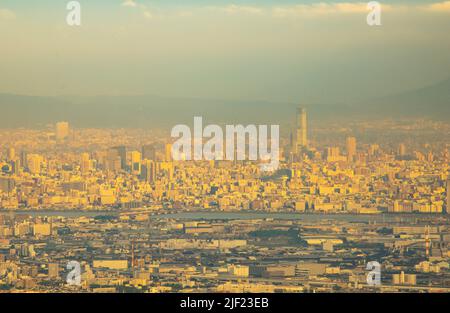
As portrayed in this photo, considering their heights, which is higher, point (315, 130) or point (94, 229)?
point (315, 130)

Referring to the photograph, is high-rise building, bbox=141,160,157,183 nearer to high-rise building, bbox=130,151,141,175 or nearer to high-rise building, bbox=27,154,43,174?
high-rise building, bbox=130,151,141,175

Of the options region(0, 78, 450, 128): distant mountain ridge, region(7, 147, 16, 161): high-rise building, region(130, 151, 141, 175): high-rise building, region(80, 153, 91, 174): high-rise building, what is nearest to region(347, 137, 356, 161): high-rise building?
region(0, 78, 450, 128): distant mountain ridge

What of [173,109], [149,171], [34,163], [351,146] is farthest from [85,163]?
[351,146]

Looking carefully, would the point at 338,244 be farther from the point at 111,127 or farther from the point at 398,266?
the point at 111,127

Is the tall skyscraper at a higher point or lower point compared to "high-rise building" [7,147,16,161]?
higher
